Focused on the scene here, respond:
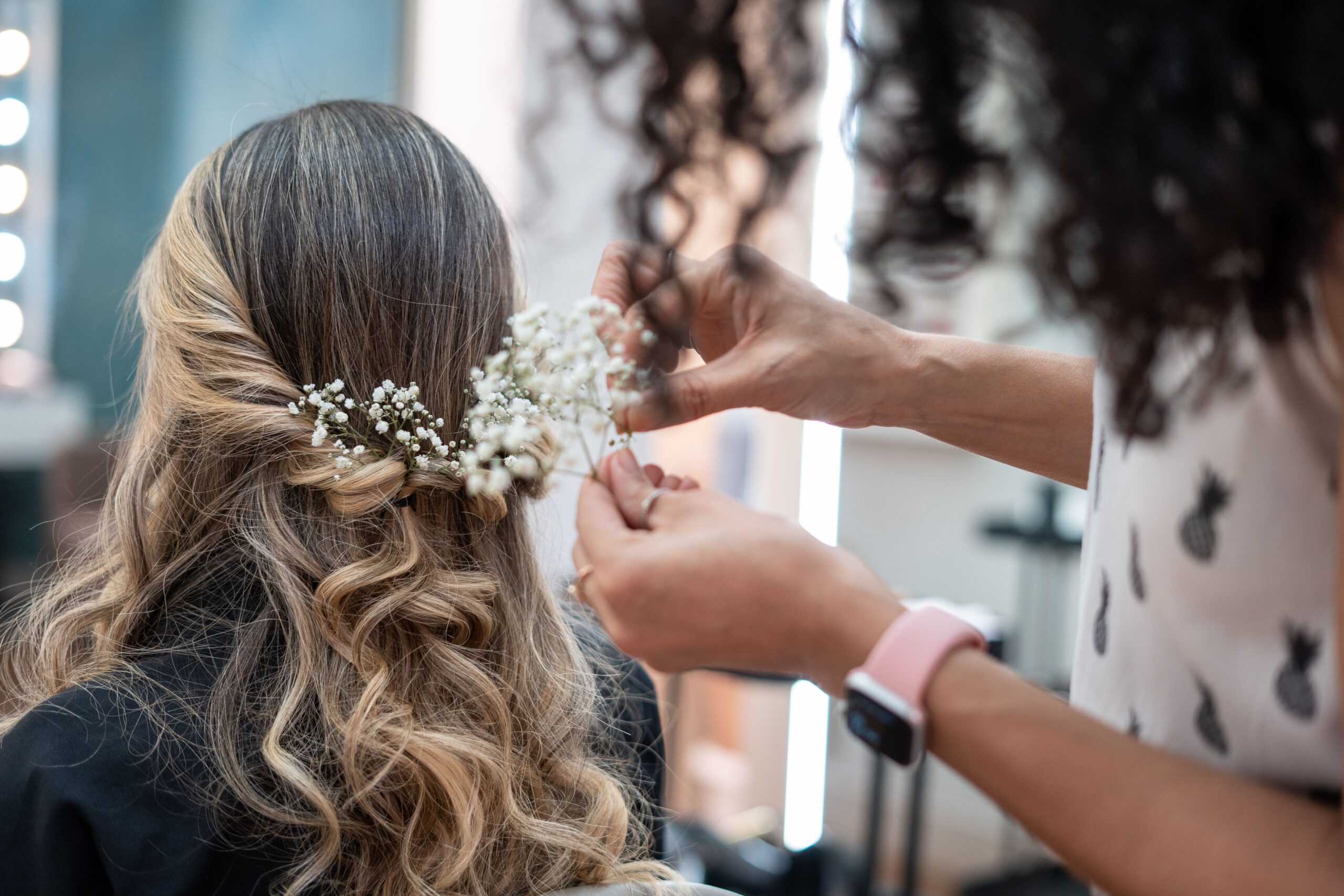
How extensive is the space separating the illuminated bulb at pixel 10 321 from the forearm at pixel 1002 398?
2.00 meters

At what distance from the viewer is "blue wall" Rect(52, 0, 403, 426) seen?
2.16m

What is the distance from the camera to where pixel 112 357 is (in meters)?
2.26

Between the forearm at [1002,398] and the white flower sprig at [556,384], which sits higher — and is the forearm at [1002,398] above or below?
below

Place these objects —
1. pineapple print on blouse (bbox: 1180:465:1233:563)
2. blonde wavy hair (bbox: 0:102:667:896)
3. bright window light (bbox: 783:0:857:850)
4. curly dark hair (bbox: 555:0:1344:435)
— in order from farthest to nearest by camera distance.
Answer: bright window light (bbox: 783:0:857:850), blonde wavy hair (bbox: 0:102:667:896), pineapple print on blouse (bbox: 1180:465:1233:563), curly dark hair (bbox: 555:0:1344:435)

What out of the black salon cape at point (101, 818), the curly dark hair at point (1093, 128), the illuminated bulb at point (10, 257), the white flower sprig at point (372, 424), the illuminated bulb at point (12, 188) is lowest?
the black salon cape at point (101, 818)

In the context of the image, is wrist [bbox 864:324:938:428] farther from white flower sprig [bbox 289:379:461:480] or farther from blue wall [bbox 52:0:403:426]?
blue wall [bbox 52:0:403:426]

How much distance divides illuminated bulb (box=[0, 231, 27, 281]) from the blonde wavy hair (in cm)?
151

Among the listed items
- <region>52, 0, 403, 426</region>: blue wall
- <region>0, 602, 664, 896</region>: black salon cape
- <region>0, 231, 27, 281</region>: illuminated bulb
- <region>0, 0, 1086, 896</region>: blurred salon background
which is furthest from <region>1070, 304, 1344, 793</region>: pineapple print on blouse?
<region>0, 231, 27, 281</region>: illuminated bulb

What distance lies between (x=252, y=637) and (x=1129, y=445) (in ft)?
2.31

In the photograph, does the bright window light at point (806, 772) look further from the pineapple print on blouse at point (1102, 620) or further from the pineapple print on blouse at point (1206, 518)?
the pineapple print on blouse at point (1206, 518)

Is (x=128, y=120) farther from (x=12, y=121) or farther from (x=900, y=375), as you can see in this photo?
(x=900, y=375)

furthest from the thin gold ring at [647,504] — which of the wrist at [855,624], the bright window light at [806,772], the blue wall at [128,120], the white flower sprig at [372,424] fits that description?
the bright window light at [806,772]

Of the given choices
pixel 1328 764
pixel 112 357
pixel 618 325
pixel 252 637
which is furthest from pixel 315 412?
pixel 112 357

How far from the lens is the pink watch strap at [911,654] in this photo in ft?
1.93
